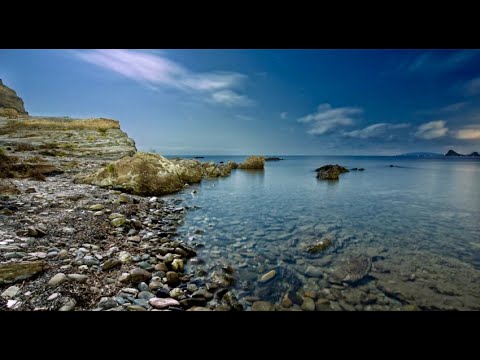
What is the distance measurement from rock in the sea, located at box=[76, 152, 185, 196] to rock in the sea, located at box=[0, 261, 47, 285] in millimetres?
8145

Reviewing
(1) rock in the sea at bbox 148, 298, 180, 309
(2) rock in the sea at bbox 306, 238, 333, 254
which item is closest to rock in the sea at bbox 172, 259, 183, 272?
(1) rock in the sea at bbox 148, 298, 180, 309

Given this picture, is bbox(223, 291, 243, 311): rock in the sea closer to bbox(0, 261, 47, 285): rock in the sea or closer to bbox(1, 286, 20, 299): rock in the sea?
bbox(1, 286, 20, 299): rock in the sea

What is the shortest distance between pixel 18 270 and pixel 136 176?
348 inches

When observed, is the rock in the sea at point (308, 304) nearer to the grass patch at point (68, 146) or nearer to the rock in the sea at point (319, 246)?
the rock in the sea at point (319, 246)

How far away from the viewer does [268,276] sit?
4438 millimetres

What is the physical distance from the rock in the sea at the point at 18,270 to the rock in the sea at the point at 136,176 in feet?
26.7

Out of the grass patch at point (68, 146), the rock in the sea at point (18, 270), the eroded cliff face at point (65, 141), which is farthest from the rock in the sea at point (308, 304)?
the grass patch at point (68, 146)

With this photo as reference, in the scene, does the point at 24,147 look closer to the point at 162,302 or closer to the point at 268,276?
the point at 162,302
